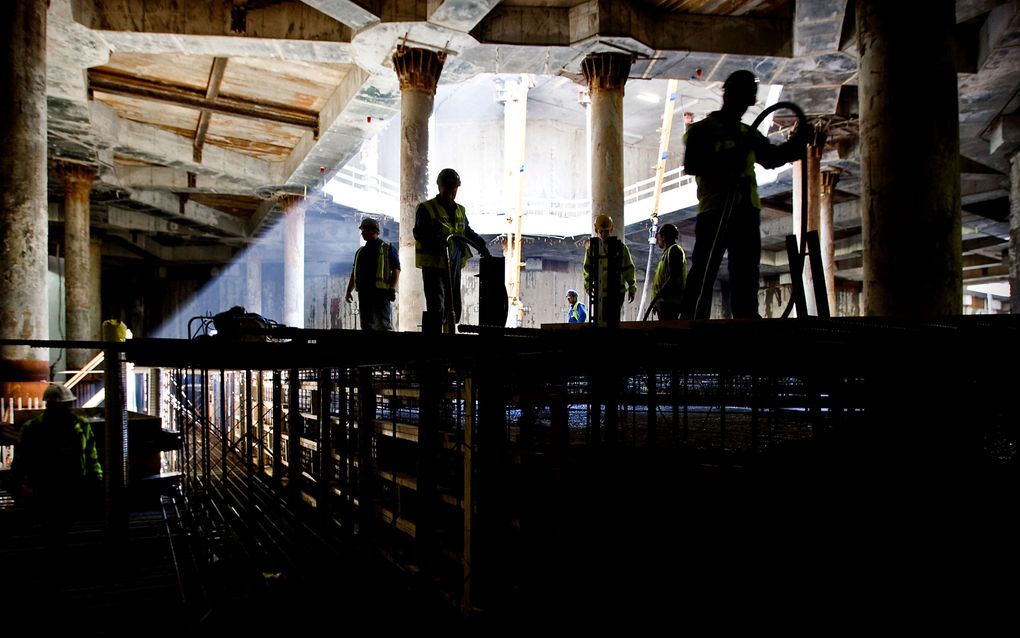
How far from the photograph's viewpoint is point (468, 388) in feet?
11.9

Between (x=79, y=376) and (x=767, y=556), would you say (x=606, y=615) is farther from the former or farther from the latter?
(x=79, y=376)

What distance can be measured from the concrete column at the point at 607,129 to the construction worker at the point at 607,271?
5.83ft

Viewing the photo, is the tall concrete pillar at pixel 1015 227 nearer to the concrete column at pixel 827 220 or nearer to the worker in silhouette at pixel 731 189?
the concrete column at pixel 827 220

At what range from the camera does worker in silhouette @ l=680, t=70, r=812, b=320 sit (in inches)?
201

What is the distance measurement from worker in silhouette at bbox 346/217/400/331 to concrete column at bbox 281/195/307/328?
441 inches

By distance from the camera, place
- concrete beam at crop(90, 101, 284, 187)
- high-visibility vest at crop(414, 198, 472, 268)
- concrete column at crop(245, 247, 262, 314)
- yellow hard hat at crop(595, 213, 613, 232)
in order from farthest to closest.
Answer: concrete column at crop(245, 247, 262, 314), concrete beam at crop(90, 101, 284, 187), yellow hard hat at crop(595, 213, 613, 232), high-visibility vest at crop(414, 198, 472, 268)

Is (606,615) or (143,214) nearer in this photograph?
(606,615)

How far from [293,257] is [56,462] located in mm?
13712

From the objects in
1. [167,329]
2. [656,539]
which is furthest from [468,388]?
[167,329]

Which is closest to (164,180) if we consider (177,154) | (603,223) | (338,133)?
(177,154)

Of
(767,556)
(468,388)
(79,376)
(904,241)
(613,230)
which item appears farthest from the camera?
(79,376)

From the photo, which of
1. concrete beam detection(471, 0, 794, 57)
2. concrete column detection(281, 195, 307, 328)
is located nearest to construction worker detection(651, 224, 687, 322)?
concrete beam detection(471, 0, 794, 57)

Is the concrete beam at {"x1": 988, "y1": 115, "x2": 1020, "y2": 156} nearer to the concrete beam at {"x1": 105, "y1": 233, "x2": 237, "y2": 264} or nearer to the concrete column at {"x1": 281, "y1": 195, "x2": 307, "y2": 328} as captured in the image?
the concrete column at {"x1": 281, "y1": 195, "x2": 307, "y2": 328}

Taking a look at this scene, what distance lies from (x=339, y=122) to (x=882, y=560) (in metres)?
13.0
